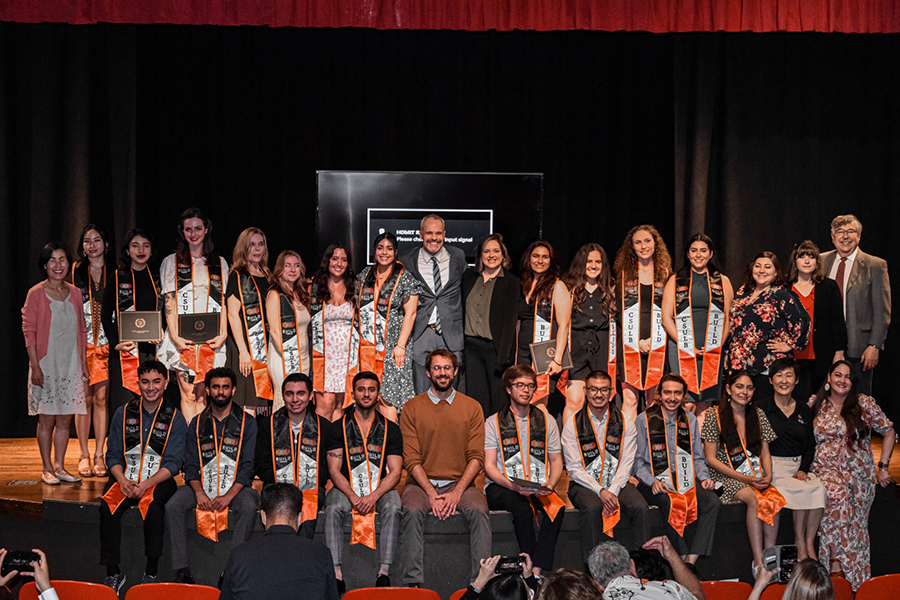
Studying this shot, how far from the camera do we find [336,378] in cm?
510

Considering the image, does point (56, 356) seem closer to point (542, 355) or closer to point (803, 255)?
point (542, 355)

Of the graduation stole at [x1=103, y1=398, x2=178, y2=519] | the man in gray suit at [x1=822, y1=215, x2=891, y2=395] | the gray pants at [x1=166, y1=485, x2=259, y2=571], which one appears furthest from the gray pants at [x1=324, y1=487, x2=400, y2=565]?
the man in gray suit at [x1=822, y1=215, x2=891, y2=395]

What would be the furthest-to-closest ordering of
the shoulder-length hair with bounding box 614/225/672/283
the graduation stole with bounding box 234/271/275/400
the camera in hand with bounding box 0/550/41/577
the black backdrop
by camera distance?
1. the black backdrop
2. the shoulder-length hair with bounding box 614/225/672/283
3. the graduation stole with bounding box 234/271/275/400
4. the camera in hand with bounding box 0/550/41/577

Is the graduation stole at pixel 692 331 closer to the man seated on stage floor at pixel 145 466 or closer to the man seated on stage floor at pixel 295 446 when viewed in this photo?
the man seated on stage floor at pixel 295 446

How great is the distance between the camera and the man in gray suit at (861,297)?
18.1 feet

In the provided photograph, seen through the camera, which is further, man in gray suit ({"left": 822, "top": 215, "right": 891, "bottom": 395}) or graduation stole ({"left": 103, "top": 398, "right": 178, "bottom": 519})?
man in gray suit ({"left": 822, "top": 215, "right": 891, "bottom": 395})

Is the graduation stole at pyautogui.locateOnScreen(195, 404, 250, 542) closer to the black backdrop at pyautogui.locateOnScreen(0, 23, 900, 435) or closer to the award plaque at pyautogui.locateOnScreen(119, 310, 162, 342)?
the award plaque at pyautogui.locateOnScreen(119, 310, 162, 342)

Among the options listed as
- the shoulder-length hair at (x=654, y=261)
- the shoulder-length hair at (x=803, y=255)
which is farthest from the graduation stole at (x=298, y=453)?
the shoulder-length hair at (x=803, y=255)

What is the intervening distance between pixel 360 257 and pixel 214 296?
6.02 feet

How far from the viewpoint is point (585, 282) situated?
5176 mm

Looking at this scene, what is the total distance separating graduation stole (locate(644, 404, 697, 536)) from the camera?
4.36 metres

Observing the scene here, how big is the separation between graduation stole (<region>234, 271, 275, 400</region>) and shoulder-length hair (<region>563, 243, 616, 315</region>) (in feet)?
5.58

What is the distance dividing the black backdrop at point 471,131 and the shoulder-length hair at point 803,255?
1.45 m

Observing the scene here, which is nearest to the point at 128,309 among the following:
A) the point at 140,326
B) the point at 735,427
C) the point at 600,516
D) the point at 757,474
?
the point at 140,326
